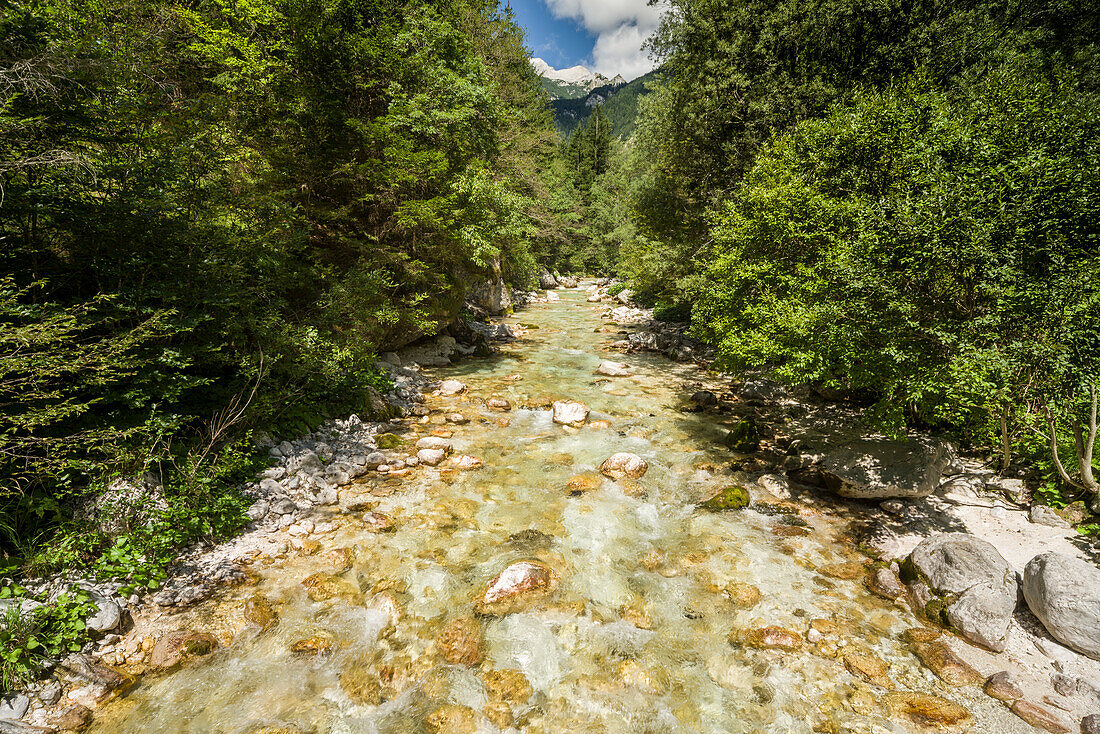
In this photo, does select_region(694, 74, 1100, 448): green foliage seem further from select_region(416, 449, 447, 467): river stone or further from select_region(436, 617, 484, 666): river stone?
select_region(416, 449, 447, 467): river stone

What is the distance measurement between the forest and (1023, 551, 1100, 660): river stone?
1.78m

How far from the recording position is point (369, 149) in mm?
14141

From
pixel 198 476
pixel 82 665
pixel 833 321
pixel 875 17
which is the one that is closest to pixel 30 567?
pixel 82 665

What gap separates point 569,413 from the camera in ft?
43.3

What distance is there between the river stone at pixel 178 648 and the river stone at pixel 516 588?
3.46 meters

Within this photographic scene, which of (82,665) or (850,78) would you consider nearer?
(82,665)

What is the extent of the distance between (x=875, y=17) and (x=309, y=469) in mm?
23122

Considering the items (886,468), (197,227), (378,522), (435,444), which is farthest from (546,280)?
(378,522)

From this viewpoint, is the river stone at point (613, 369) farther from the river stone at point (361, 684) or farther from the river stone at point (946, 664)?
the river stone at point (361, 684)

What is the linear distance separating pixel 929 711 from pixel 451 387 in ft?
44.8

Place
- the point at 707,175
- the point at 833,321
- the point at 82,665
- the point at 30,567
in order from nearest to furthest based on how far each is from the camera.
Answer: the point at 82,665 → the point at 30,567 → the point at 833,321 → the point at 707,175

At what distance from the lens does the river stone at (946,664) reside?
5.12 m

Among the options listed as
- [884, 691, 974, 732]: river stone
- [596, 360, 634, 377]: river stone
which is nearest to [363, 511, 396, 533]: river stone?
[884, 691, 974, 732]: river stone

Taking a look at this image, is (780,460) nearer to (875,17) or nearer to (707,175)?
(707,175)
